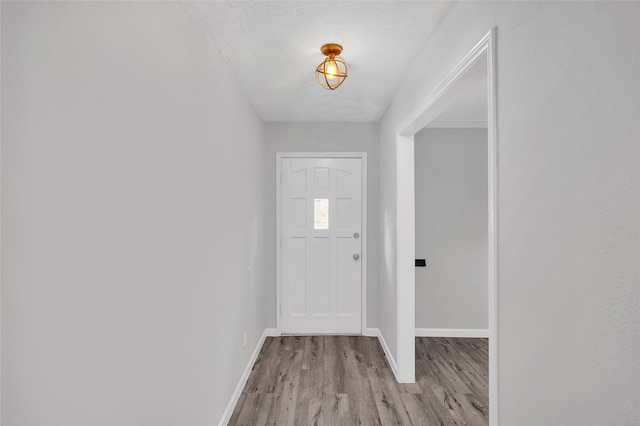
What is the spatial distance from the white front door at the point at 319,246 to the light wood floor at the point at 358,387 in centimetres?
32

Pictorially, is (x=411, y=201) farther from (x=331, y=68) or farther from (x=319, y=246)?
(x=319, y=246)

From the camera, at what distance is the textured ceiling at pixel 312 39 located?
5.98 feet

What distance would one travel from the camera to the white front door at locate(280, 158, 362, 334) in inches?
164

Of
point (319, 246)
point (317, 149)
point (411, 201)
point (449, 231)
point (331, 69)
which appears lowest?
point (319, 246)

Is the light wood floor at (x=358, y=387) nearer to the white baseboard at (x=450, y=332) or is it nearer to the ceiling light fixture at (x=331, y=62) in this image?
the white baseboard at (x=450, y=332)

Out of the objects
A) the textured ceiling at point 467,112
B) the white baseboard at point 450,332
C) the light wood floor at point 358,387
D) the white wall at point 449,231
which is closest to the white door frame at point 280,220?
the light wood floor at point 358,387

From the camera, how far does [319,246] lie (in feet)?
13.7

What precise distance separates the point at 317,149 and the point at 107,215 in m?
3.18

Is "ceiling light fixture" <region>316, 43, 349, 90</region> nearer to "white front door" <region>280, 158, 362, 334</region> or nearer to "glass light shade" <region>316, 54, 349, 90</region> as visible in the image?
"glass light shade" <region>316, 54, 349, 90</region>

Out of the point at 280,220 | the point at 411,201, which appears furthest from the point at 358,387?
the point at 280,220

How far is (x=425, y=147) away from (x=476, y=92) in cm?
108

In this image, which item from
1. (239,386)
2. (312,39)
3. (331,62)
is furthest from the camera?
(239,386)

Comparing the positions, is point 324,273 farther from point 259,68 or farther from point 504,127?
point 504,127

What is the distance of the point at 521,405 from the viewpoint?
1.22 m
